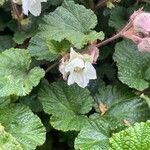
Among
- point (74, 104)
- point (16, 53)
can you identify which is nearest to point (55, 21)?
point (16, 53)

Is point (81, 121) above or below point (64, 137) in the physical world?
above

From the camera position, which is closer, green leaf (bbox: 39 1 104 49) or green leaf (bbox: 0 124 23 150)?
green leaf (bbox: 0 124 23 150)

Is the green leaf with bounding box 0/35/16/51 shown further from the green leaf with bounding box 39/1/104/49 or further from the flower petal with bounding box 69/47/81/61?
the flower petal with bounding box 69/47/81/61

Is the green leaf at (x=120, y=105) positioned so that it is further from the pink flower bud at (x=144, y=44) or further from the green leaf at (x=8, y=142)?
the green leaf at (x=8, y=142)

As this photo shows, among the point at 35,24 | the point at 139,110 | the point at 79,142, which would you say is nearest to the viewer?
the point at 79,142

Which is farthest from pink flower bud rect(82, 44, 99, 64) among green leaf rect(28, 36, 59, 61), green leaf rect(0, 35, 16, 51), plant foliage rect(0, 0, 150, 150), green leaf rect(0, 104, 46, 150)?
green leaf rect(0, 35, 16, 51)

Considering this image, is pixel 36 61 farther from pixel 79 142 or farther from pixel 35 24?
pixel 79 142

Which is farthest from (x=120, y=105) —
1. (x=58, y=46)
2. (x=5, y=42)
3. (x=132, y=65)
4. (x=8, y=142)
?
(x=5, y=42)

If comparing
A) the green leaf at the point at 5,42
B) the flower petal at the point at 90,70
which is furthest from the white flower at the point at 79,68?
the green leaf at the point at 5,42
